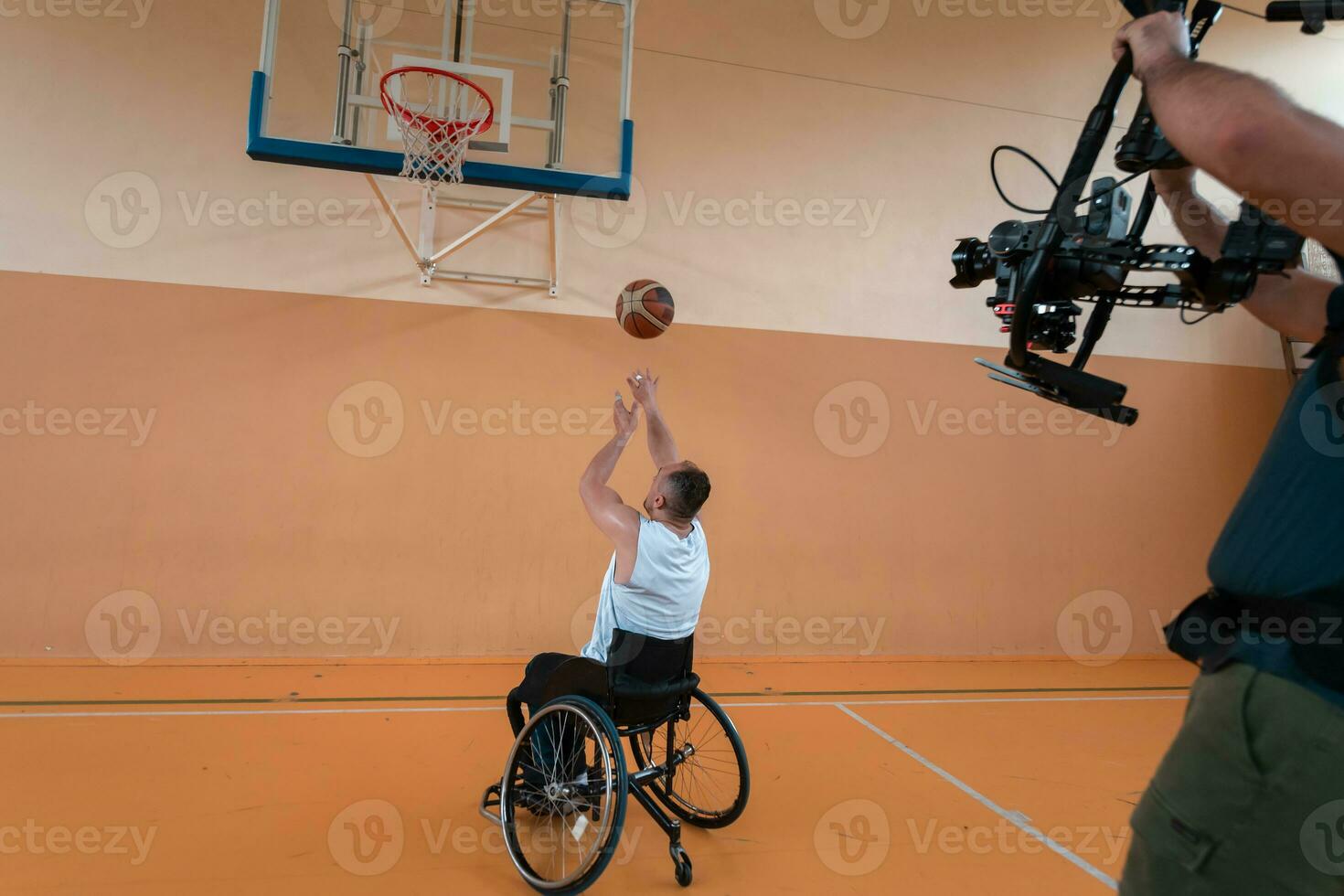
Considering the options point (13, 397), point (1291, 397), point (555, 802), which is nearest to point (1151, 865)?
point (1291, 397)

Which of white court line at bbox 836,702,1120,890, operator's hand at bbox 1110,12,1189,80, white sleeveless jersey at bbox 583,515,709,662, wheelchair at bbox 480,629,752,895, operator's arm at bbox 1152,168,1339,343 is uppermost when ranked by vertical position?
operator's hand at bbox 1110,12,1189,80

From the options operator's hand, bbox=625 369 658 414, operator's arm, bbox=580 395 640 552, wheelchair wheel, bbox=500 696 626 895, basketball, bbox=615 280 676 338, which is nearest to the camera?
wheelchair wheel, bbox=500 696 626 895

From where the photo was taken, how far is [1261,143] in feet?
2.88

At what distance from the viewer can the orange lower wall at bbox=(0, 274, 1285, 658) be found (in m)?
4.19

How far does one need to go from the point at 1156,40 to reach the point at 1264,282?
1.44 feet

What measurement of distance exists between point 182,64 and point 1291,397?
5.39 metres

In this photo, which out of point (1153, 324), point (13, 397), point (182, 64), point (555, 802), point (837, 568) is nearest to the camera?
point (555, 802)

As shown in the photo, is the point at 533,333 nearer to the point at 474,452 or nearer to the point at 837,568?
the point at 474,452

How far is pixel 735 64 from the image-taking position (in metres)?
5.09

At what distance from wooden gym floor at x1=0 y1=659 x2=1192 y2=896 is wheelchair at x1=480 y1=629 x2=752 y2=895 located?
0.38 feet

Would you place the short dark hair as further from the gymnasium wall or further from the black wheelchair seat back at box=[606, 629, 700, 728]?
the gymnasium wall

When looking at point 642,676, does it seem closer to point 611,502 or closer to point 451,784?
point 611,502

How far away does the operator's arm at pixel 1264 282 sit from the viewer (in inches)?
47.9

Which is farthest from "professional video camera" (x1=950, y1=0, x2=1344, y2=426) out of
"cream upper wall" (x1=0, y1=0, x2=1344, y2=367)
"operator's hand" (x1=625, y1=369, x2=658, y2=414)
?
"cream upper wall" (x1=0, y1=0, x2=1344, y2=367)
